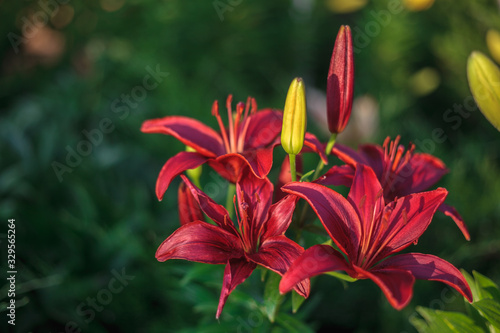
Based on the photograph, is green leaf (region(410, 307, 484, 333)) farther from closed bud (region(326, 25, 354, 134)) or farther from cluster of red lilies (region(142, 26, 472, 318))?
closed bud (region(326, 25, 354, 134))

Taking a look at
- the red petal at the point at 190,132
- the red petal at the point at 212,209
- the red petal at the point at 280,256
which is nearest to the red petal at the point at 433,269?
the red petal at the point at 280,256

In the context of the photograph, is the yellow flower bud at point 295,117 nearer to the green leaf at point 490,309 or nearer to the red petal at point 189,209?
the red petal at point 189,209

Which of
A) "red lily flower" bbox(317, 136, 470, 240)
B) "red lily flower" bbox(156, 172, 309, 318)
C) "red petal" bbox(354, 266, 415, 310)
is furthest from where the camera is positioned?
"red lily flower" bbox(317, 136, 470, 240)

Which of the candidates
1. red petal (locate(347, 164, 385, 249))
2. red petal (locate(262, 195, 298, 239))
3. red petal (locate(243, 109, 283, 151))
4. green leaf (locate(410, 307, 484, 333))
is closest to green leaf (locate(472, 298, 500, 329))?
green leaf (locate(410, 307, 484, 333))

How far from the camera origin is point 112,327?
51.1 inches

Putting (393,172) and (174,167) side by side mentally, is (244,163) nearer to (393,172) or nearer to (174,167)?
(174,167)

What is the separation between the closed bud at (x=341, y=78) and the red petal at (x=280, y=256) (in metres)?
0.20

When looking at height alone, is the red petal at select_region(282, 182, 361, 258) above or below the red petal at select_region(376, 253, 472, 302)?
above

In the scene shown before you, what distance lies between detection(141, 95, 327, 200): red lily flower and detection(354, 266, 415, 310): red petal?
0.18 m

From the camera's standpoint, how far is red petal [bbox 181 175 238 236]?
0.69 meters

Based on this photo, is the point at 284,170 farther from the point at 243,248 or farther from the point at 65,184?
the point at 65,184

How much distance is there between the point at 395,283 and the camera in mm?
563

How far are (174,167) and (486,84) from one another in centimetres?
47

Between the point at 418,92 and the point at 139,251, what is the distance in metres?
1.26
